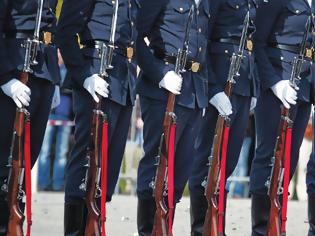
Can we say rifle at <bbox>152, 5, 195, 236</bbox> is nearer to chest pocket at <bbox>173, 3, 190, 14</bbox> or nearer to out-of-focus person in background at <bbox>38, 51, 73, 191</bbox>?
chest pocket at <bbox>173, 3, 190, 14</bbox>

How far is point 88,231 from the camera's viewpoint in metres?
7.95

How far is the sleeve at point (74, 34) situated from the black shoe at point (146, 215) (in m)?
1.02

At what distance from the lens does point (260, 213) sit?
30.0 ft

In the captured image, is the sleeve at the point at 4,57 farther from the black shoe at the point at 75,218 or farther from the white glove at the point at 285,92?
the white glove at the point at 285,92

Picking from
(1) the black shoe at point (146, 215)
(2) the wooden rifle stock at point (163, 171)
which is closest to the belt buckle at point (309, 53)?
(2) the wooden rifle stock at point (163, 171)

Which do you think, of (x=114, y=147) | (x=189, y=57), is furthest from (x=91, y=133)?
(x=189, y=57)

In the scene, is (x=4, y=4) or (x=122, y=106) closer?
(x=4, y=4)

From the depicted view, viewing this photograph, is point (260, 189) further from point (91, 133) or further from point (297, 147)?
point (91, 133)

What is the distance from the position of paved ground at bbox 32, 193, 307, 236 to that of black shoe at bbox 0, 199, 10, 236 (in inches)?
83.3

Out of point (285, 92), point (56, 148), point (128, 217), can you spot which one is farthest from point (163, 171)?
point (56, 148)

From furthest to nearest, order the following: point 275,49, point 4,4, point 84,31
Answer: point 275,49
point 84,31
point 4,4

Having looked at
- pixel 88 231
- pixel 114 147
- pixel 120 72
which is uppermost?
pixel 120 72

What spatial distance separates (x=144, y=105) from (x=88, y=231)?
43.4 inches

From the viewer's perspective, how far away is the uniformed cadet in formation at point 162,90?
8.43m
